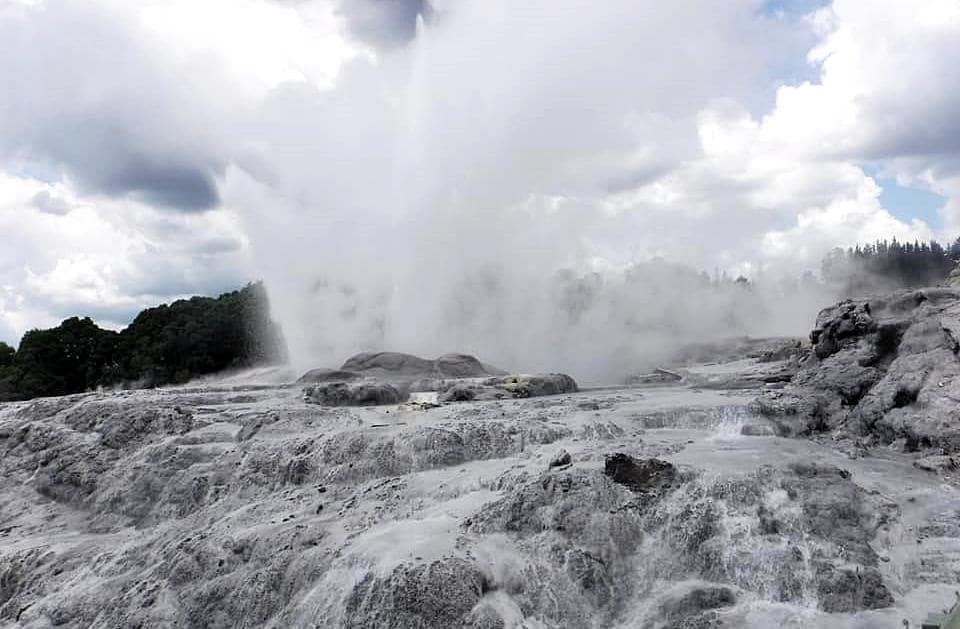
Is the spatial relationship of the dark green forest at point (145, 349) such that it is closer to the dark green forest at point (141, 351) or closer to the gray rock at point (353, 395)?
the dark green forest at point (141, 351)

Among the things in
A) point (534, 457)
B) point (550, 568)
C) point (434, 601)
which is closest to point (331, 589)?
point (434, 601)

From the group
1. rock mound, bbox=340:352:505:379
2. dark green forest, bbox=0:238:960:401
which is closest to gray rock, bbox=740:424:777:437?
rock mound, bbox=340:352:505:379

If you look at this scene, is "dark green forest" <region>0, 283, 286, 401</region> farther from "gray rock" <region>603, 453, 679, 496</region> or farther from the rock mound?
"gray rock" <region>603, 453, 679, 496</region>

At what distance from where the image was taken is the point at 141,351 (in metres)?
55.8

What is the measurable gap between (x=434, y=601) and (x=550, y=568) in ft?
5.92

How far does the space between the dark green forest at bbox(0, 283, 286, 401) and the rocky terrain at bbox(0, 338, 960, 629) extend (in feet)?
120

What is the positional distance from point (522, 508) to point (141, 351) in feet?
174

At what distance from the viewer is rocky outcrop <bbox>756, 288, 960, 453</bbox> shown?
42.7 ft

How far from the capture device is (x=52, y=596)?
37.8 feet

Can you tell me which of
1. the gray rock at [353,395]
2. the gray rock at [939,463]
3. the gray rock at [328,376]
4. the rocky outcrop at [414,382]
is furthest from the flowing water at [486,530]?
the gray rock at [328,376]

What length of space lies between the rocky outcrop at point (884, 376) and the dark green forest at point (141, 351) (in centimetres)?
4121

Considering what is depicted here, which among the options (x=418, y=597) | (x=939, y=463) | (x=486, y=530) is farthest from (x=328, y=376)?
(x=939, y=463)

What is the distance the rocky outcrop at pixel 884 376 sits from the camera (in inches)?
512

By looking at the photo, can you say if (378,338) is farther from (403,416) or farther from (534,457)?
(534,457)
